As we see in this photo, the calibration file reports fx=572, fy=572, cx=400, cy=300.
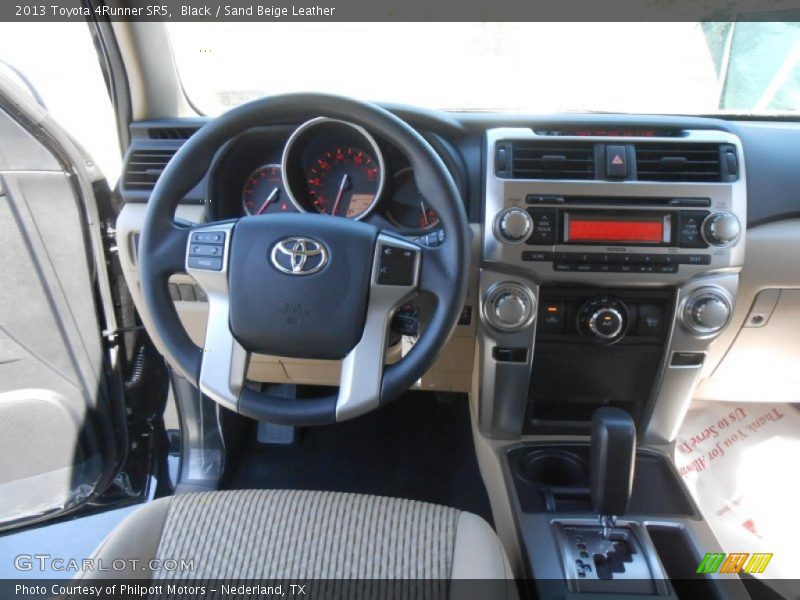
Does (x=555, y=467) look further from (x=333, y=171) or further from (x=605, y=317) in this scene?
(x=333, y=171)

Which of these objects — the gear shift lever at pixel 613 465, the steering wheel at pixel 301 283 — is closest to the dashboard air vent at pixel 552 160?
the steering wheel at pixel 301 283

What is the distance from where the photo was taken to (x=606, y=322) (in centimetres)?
141

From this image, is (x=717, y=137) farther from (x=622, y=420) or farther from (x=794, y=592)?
(x=794, y=592)

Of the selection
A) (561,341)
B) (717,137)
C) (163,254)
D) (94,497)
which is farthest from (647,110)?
(94,497)

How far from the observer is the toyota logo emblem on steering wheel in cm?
113

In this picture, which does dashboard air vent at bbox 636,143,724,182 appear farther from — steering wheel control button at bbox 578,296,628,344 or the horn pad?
the horn pad

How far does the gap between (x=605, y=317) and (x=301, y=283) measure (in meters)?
0.76

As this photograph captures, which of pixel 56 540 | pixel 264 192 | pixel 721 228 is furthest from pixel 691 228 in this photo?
pixel 56 540

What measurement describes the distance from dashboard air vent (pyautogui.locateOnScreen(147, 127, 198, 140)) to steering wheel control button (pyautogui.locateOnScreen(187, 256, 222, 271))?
581 millimetres

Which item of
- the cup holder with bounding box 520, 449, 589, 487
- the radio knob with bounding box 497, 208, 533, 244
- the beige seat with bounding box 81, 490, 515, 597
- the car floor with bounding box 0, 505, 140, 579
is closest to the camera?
the beige seat with bounding box 81, 490, 515, 597

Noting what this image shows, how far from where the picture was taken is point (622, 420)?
124 centimetres

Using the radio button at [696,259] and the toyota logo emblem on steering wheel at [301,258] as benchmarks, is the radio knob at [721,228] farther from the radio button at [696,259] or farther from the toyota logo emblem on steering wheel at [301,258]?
the toyota logo emblem on steering wheel at [301,258]

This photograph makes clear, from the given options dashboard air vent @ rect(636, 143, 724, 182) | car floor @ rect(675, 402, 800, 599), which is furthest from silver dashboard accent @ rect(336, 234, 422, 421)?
car floor @ rect(675, 402, 800, 599)

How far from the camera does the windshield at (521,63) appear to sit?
1579mm
